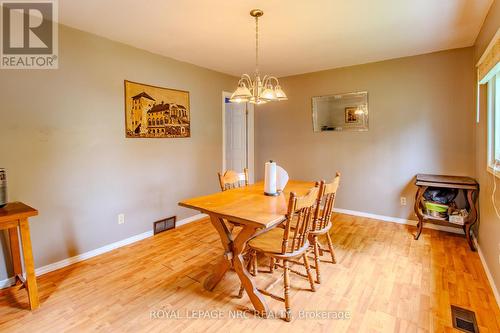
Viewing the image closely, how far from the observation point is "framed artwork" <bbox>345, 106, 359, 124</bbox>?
395cm

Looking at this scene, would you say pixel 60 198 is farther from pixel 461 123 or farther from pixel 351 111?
pixel 461 123

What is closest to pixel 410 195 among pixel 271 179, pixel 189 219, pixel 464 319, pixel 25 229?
pixel 464 319

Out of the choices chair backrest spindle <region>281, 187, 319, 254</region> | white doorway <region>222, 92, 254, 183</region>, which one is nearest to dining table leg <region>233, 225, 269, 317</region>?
chair backrest spindle <region>281, 187, 319, 254</region>

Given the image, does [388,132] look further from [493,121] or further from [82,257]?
[82,257]

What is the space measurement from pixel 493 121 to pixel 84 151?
12.7 feet

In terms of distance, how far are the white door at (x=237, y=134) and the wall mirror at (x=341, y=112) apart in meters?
1.31

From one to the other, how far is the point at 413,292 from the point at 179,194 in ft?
9.45

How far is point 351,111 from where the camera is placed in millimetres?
Result: 3982

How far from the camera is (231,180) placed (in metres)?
2.84

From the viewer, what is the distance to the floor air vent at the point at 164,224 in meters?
3.39

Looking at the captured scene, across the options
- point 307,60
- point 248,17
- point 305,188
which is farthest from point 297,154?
point 248,17

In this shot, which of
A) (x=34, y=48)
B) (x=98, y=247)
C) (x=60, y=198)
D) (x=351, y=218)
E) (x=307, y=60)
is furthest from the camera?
(x=351, y=218)

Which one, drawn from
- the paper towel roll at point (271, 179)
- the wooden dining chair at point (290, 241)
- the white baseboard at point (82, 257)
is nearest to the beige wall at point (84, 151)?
the white baseboard at point (82, 257)

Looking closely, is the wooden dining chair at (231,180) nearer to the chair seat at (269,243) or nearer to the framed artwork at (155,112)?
the chair seat at (269,243)
